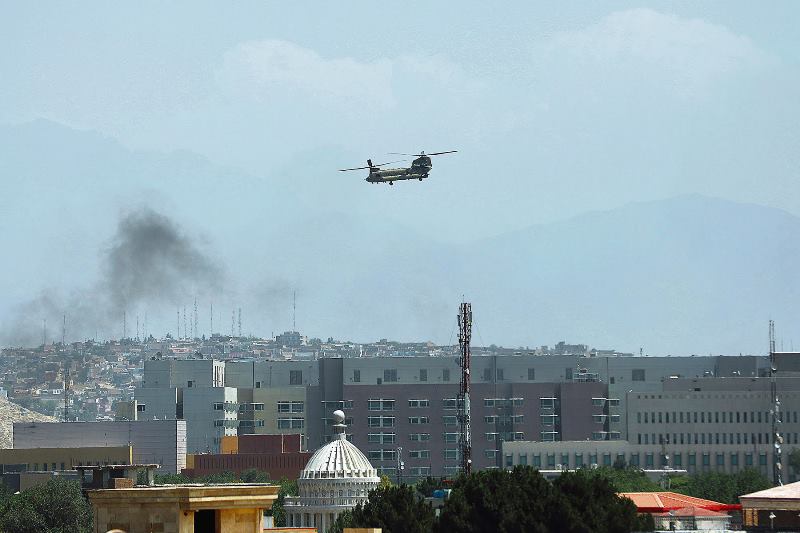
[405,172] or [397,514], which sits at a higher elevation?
[405,172]

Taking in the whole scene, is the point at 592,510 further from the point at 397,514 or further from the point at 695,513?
the point at 397,514

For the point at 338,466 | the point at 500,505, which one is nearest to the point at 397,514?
the point at 500,505

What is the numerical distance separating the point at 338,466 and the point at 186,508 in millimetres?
131701

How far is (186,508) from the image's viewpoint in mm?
62062

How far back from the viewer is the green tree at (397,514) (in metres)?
147

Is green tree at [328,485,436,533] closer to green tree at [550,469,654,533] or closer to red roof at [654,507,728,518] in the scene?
green tree at [550,469,654,533]

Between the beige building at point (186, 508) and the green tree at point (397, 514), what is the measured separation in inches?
3163

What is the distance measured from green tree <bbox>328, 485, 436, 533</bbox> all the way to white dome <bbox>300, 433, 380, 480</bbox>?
34.3m

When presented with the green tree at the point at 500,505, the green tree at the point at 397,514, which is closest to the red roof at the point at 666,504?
the green tree at the point at 500,505

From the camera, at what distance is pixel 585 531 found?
426ft

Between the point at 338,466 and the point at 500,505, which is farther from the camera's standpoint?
the point at 338,466

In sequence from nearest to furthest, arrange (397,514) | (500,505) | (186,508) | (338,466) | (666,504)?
1. (186,508)
2. (500,505)
3. (666,504)
4. (397,514)
5. (338,466)

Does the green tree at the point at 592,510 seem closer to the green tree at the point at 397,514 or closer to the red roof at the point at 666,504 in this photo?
the red roof at the point at 666,504

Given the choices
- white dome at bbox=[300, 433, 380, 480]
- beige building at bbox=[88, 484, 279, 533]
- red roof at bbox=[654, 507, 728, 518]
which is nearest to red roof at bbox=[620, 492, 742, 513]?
red roof at bbox=[654, 507, 728, 518]
